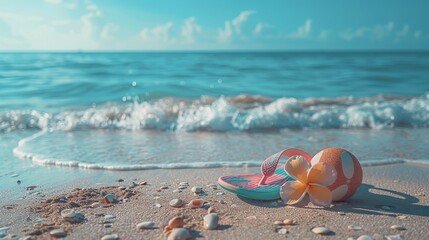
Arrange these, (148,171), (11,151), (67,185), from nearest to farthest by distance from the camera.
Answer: (67,185)
(148,171)
(11,151)

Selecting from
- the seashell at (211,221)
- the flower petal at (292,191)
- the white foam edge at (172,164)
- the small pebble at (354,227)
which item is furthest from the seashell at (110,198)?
the small pebble at (354,227)

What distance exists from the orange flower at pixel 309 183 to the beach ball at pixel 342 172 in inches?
3.2

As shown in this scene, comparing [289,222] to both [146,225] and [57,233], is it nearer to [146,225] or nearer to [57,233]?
[146,225]

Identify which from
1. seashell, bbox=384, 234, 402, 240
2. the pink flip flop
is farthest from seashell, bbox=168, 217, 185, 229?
seashell, bbox=384, 234, 402, 240

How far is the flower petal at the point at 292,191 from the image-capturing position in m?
2.79

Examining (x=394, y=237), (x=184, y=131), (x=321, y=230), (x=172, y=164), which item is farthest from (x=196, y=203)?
(x=184, y=131)

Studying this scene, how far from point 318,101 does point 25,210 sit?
838 cm

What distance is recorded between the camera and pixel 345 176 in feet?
9.41

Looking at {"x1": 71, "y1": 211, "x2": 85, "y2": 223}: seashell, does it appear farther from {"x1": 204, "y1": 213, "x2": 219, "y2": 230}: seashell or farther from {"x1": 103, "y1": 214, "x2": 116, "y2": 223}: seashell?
{"x1": 204, "y1": 213, "x2": 219, "y2": 230}: seashell

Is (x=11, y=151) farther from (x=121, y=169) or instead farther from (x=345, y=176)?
(x=345, y=176)

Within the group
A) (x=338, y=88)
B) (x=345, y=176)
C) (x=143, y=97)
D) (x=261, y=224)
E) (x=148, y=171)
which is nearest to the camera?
(x=261, y=224)

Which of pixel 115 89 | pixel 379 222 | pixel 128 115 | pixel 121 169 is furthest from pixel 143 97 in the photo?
pixel 379 222

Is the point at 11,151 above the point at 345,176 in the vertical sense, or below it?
below

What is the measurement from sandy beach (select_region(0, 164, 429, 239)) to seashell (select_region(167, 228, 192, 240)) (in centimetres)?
7
